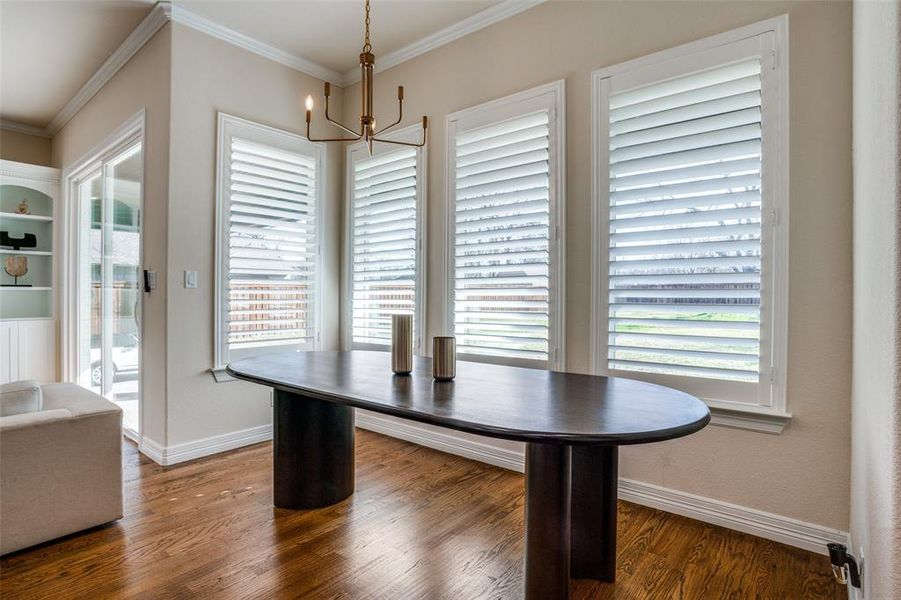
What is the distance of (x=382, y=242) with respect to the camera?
12.1 ft

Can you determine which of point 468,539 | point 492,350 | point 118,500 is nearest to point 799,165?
point 492,350

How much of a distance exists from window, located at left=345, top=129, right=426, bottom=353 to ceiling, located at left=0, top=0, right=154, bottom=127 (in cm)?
176

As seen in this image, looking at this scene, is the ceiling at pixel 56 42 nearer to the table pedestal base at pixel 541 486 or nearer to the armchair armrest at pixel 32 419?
the armchair armrest at pixel 32 419

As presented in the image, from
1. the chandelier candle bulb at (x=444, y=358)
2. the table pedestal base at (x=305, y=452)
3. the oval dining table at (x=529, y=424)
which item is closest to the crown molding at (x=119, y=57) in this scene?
the oval dining table at (x=529, y=424)

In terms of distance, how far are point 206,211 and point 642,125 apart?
279cm

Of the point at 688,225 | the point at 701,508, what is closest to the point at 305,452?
the point at 701,508

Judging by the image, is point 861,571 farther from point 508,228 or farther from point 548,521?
point 508,228

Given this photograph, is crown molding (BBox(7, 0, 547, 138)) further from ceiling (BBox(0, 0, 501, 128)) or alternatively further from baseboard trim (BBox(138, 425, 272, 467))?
baseboard trim (BBox(138, 425, 272, 467))

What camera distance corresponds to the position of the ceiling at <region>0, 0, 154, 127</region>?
303cm

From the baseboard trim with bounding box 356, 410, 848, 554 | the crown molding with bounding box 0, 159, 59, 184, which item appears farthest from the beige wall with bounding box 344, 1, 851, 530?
the crown molding with bounding box 0, 159, 59, 184

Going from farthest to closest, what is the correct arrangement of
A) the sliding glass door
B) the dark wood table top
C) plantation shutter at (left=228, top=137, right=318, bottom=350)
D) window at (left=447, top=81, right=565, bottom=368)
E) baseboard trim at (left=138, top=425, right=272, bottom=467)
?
1. the sliding glass door
2. plantation shutter at (left=228, top=137, right=318, bottom=350)
3. baseboard trim at (left=138, top=425, right=272, bottom=467)
4. window at (left=447, top=81, right=565, bottom=368)
5. the dark wood table top

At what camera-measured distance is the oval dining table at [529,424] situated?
134cm

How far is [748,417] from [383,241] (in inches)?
104

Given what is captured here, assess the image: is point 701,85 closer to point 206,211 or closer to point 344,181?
point 344,181
